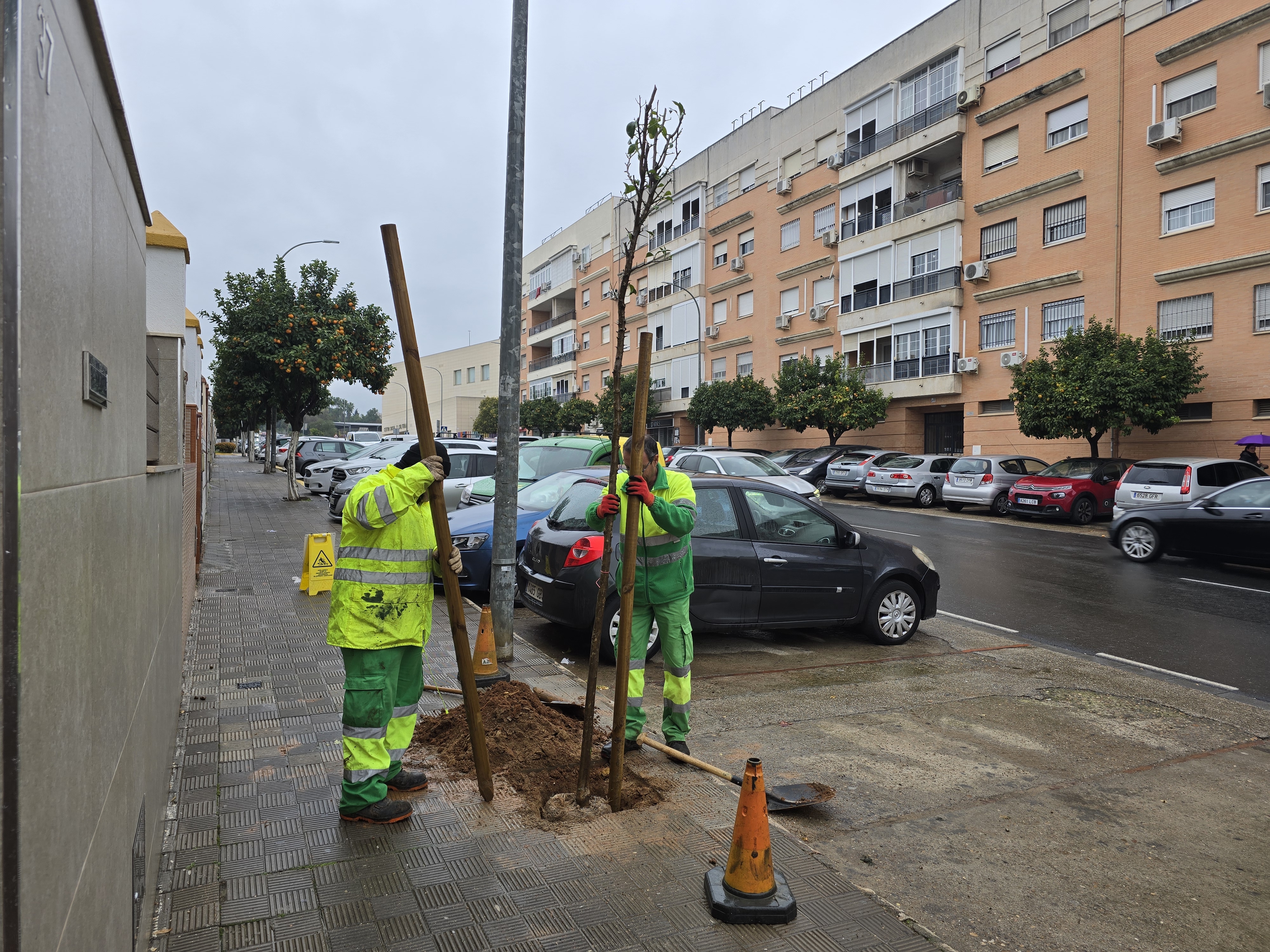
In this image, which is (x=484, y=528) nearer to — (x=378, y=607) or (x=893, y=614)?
(x=893, y=614)

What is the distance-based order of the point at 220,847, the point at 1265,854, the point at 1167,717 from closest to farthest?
the point at 220,847 < the point at 1265,854 < the point at 1167,717

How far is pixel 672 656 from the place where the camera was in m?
5.05

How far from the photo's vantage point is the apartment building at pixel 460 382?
85625mm

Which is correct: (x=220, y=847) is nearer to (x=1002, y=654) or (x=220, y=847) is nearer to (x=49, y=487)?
(x=49, y=487)

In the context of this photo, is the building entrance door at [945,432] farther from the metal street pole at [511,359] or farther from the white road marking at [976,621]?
the metal street pole at [511,359]

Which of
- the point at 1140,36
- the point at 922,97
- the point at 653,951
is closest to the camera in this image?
the point at 653,951

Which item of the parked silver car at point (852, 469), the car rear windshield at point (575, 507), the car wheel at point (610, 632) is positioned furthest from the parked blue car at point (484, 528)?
the parked silver car at point (852, 469)

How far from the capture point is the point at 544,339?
6481cm

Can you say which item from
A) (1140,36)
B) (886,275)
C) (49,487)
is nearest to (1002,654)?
(49,487)

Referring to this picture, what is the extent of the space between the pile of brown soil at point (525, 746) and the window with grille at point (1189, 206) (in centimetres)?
2486

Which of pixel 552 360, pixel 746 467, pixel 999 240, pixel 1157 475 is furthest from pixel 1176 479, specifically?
pixel 552 360

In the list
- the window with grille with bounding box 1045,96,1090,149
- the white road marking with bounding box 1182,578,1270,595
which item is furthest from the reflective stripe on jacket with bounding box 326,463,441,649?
the window with grille with bounding box 1045,96,1090,149

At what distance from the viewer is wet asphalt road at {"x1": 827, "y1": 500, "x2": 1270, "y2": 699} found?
26.5 ft

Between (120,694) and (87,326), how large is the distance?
105cm
